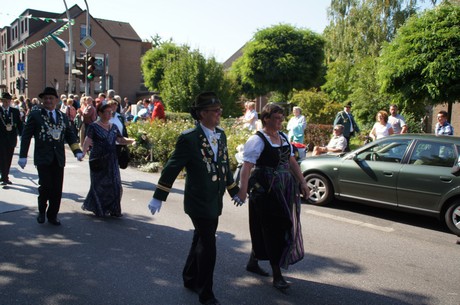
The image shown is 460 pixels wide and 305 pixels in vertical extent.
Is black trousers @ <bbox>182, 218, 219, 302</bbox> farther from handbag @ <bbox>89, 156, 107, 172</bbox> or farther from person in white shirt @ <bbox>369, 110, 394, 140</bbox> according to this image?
person in white shirt @ <bbox>369, 110, 394, 140</bbox>

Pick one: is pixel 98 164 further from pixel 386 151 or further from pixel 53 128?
pixel 386 151

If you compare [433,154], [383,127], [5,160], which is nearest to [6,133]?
[5,160]

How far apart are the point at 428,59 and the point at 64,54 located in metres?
47.2

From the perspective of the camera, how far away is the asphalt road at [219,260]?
4.19m

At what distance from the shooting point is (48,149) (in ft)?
20.1

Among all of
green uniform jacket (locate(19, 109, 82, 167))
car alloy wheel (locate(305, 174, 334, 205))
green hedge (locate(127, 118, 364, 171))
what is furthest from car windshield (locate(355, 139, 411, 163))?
green uniform jacket (locate(19, 109, 82, 167))

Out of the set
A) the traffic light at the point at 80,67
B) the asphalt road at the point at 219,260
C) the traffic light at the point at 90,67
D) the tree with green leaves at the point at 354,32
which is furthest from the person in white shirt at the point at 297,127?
the tree with green leaves at the point at 354,32

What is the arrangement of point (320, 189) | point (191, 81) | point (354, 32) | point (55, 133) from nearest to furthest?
1. point (55, 133)
2. point (320, 189)
3. point (191, 81)
4. point (354, 32)

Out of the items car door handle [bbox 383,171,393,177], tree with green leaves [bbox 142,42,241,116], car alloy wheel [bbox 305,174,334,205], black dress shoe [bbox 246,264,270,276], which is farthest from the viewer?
tree with green leaves [bbox 142,42,241,116]

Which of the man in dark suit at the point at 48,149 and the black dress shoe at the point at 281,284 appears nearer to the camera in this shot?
the black dress shoe at the point at 281,284

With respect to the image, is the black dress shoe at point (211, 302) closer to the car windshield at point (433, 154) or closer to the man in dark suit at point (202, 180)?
the man in dark suit at point (202, 180)

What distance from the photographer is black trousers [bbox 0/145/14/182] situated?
360 inches

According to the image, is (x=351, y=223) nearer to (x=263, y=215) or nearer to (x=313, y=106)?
(x=263, y=215)

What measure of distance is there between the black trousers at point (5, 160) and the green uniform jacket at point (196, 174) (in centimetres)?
650
